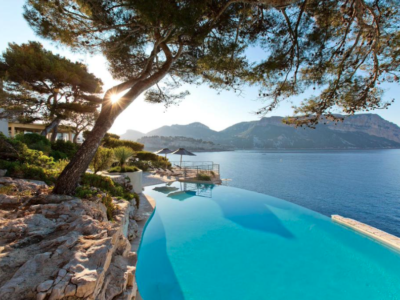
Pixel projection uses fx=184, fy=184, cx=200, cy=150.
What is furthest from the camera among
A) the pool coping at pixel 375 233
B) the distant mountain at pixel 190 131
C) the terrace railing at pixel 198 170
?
the distant mountain at pixel 190 131

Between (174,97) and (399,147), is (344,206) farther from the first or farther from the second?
(399,147)

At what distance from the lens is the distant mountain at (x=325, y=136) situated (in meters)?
105

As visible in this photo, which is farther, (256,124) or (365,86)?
(256,124)

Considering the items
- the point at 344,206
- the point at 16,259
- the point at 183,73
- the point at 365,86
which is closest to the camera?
the point at 16,259

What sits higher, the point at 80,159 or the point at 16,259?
the point at 80,159

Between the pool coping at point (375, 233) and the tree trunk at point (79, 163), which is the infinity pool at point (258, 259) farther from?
the tree trunk at point (79, 163)

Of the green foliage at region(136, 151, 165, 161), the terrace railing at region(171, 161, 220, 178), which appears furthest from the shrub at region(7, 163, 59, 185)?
the green foliage at region(136, 151, 165, 161)

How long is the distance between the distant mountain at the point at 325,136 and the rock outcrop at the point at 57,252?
10097 centimetres

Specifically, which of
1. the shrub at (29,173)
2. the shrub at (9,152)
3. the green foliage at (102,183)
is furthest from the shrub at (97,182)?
the shrub at (9,152)

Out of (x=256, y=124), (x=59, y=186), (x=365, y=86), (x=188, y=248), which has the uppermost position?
(x=256, y=124)

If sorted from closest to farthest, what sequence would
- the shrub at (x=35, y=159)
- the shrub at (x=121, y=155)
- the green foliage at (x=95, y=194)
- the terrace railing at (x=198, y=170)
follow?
the green foliage at (x=95, y=194) < the shrub at (x=35, y=159) < the shrub at (x=121, y=155) < the terrace railing at (x=198, y=170)

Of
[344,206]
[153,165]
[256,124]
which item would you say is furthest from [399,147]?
[153,165]

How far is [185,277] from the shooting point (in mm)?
3914

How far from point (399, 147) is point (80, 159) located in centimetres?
16169
